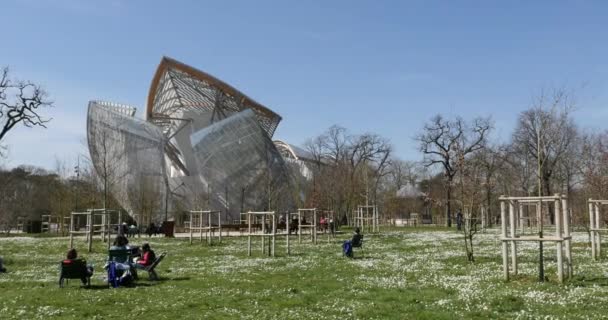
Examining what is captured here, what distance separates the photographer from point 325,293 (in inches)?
545

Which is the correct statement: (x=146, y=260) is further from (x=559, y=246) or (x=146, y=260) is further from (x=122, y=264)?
(x=559, y=246)

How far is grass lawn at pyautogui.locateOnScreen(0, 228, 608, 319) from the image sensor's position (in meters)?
11.2

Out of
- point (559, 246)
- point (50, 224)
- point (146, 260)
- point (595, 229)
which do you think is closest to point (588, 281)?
point (559, 246)

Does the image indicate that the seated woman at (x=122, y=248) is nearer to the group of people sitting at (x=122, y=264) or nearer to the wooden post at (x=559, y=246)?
the group of people sitting at (x=122, y=264)

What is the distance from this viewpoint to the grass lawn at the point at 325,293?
36.9 ft

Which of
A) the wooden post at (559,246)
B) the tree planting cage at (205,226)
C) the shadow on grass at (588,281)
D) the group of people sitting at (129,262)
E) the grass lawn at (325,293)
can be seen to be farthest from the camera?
the tree planting cage at (205,226)

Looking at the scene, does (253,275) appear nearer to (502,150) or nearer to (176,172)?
(502,150)

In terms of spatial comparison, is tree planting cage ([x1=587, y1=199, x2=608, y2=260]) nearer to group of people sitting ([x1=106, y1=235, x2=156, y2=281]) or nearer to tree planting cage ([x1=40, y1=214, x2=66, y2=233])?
group of people sitting ([x1=106, y1=235, x2=156, y2=281])

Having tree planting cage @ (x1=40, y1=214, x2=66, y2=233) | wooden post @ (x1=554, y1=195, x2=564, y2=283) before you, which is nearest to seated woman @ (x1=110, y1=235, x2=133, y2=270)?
wooden post @ (x1=554, y1=195, x2=564, y2=283)

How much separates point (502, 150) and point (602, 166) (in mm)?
30041

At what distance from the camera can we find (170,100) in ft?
308

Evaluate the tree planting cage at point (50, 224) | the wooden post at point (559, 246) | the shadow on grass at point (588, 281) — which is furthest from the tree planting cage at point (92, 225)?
the tree planting cage at point (50, 224)

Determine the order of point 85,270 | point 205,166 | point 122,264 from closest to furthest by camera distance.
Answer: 1. point 85,270
2. point 122,264
3. point 205,166

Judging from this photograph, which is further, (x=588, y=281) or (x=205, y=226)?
(x=205, y=226)
